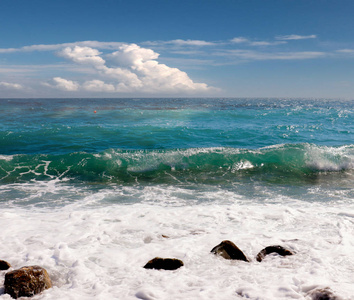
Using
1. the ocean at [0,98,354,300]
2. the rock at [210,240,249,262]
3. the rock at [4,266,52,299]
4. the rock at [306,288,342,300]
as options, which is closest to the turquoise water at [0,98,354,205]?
the ocean at [0,98,354,300]

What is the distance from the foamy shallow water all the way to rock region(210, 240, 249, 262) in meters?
0.14

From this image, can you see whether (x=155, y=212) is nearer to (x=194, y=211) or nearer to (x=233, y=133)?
(x=194, y=211)

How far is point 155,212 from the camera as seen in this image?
737cm

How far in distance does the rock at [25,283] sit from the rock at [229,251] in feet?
9.72

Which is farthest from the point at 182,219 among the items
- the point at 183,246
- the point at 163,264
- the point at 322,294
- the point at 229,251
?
the point at 322,294

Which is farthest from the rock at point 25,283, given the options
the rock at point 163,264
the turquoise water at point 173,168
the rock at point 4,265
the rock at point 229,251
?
the turquoise water at point 173,168

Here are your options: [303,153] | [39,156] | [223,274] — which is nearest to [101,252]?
[223,274]

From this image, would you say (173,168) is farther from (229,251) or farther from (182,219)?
(229,251)

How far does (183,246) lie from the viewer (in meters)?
5.24

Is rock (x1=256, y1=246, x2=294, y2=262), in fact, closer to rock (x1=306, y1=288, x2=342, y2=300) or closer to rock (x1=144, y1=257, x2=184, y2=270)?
rock (x1=306, y1=288, x2=342, y2=300)

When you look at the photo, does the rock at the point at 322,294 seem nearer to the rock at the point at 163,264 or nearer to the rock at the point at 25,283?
the rock at the point at 163,264

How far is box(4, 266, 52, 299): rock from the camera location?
366 centimetres

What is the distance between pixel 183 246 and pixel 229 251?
98 cm

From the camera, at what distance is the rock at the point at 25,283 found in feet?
12.0
